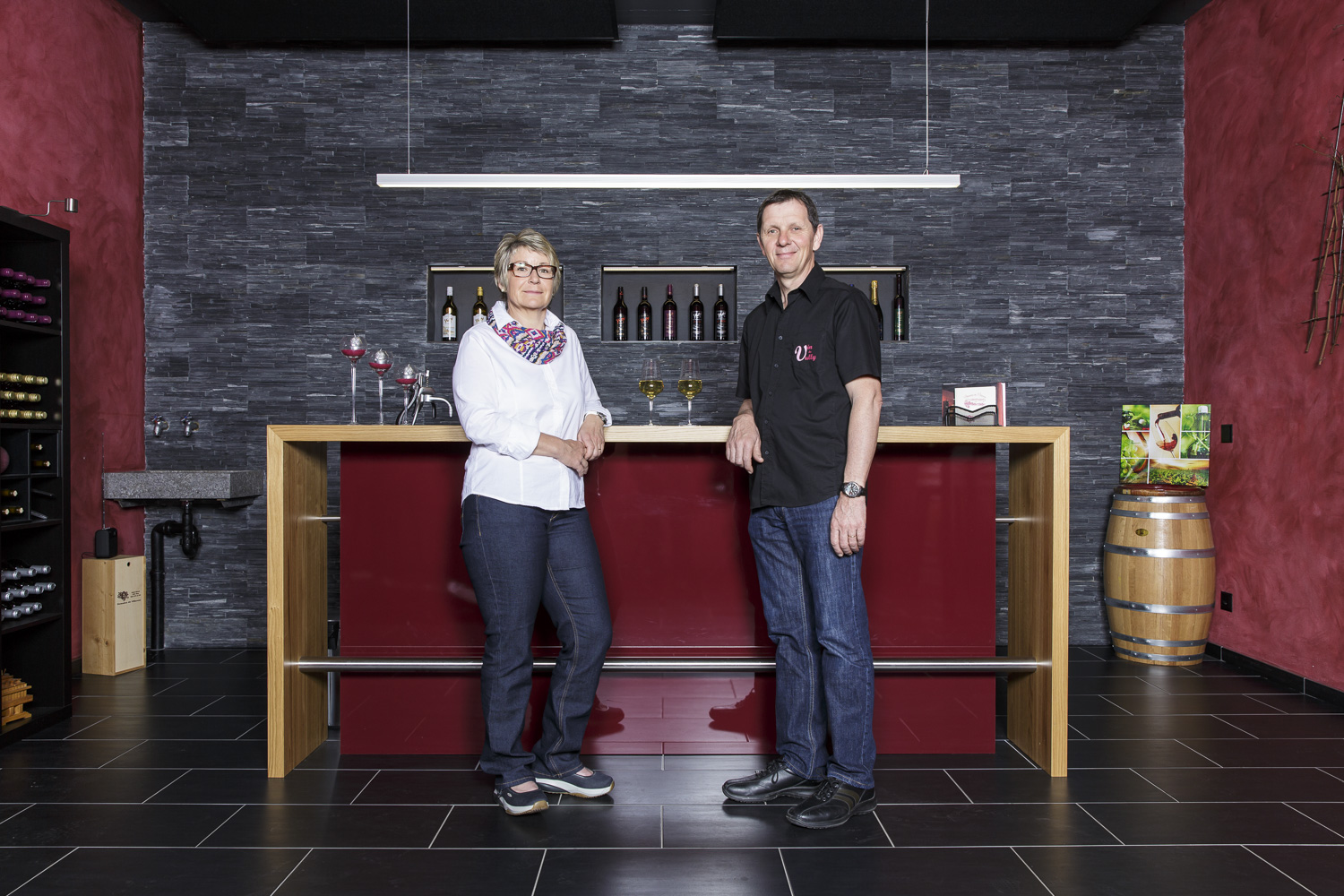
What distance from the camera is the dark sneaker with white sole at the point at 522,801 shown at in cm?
228

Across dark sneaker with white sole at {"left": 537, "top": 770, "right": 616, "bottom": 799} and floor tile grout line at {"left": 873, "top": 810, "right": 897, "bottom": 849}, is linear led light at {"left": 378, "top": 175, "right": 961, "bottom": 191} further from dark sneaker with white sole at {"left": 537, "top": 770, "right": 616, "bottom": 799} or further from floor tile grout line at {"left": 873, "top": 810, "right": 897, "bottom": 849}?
floor tile grout line at {"left": 873, "top": 810, "right": 897, "bottom": 849}

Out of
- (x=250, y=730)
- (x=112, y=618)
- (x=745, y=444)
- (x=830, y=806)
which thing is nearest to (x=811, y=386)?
(x=745, y=444)

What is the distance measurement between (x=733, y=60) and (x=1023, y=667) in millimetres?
3439

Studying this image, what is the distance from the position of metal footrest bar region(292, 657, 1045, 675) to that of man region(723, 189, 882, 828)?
286 mm

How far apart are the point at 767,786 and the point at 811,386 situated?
3.54 feet

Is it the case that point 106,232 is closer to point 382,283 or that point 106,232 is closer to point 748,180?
point 382,283

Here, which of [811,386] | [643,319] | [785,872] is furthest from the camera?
[643,319]

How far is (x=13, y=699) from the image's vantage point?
10.0ft

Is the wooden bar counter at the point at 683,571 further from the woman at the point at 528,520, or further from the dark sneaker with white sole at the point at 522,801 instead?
the dark sneaker with white sole at the point at 522,801

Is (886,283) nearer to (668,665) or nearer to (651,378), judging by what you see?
(651,378)

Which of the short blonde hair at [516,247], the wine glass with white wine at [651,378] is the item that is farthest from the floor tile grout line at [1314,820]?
the short blonde hair at [516,247]

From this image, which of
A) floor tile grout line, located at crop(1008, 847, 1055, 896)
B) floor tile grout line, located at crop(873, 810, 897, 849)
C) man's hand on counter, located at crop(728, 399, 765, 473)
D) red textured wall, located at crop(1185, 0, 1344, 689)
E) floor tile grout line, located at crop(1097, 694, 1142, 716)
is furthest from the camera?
red textured wall, located at crop(1185, 0, 1344, 689)

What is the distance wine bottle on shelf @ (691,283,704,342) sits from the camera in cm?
468

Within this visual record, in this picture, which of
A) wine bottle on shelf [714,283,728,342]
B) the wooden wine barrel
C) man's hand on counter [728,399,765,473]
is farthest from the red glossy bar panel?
wine bottle on shelf [714,283,728,342]
